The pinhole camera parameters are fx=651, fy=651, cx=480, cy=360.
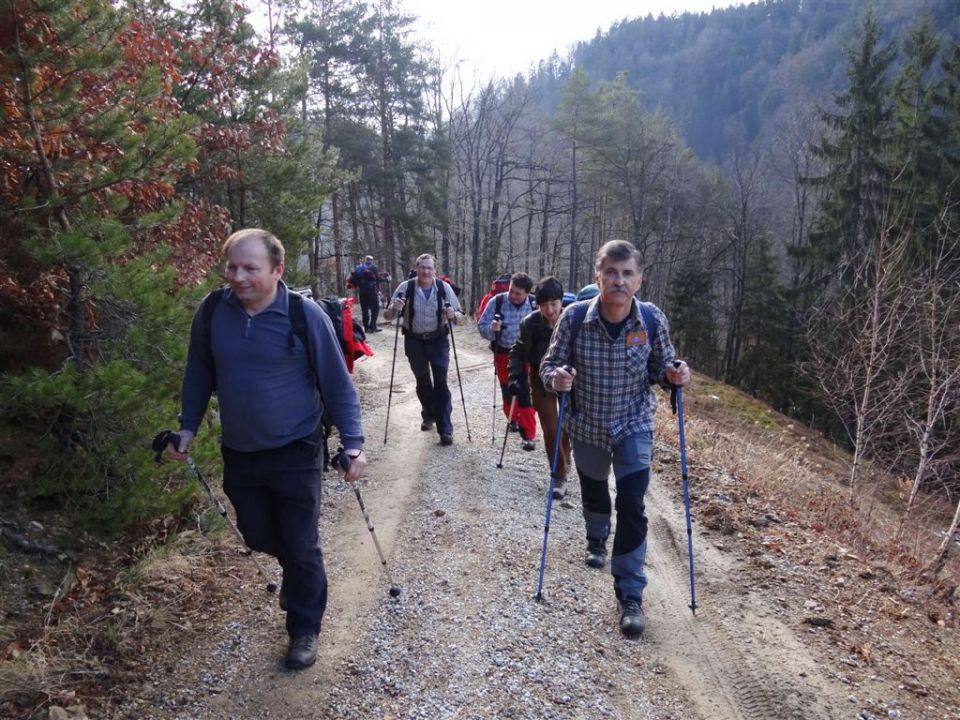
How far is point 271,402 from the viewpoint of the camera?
11.0ft

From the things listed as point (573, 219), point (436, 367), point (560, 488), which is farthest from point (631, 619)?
point (573, 219)

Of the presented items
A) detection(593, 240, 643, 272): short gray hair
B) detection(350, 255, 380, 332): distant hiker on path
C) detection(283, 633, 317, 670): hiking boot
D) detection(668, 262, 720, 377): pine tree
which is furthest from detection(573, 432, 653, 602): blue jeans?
detection(668, 262, 720, 377): pine tree

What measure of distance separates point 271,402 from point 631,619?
2.67m

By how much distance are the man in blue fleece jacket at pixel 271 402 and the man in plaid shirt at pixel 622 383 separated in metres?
1.49

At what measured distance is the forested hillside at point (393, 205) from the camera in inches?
172

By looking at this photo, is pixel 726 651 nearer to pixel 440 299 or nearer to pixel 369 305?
pixel 440 299

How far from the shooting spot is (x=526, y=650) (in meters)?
4.01

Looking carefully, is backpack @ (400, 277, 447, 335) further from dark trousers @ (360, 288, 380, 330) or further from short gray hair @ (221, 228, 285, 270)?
dark trousers @ (360, 288, 380, 330)

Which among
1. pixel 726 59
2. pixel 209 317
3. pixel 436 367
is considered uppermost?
pixel 726 59

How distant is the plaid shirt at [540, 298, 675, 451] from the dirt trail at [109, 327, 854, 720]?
130 centimetres

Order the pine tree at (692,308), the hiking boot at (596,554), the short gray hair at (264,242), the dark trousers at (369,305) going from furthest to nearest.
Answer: the pine tree at (692,308)
the dark trousers at (369,305)
the hiking boot at (596,554)
the short gray hair at (264,242)

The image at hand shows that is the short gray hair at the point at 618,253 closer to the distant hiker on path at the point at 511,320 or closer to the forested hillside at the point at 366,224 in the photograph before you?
the forested hillside at the point at 366,224

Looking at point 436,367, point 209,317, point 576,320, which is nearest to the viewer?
point 209,317

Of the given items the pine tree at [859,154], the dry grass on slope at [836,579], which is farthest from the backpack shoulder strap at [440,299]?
the pine tree at [859,154]
